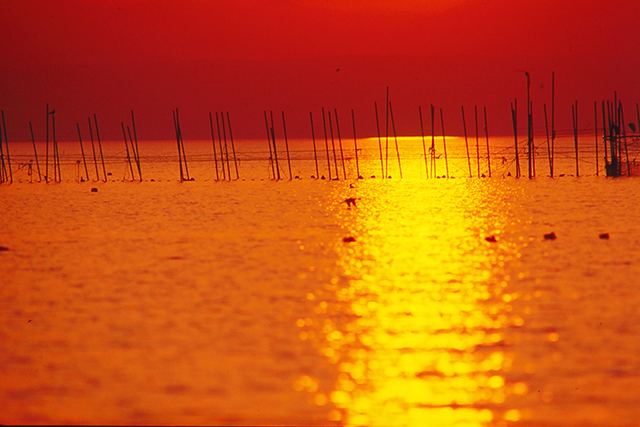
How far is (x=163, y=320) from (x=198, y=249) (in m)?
A: 6.39

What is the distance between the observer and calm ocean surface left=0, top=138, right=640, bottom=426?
623 cm

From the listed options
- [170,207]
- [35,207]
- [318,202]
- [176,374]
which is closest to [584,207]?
[318,202]

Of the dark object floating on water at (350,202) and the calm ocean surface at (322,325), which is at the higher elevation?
the calm ocean surface at (322,325)

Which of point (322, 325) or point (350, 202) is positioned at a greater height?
point (322, 325)

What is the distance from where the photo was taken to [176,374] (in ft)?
23.0

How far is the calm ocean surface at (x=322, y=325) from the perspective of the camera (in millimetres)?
6227

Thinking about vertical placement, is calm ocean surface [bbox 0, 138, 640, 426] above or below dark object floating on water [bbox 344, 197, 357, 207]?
above

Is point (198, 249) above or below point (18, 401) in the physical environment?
below

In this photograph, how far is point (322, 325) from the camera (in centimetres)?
892

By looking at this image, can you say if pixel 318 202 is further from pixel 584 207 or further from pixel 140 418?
pixel 140 418

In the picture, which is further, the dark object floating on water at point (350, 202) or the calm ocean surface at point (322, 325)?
the dark object floating on water at point (350, 202)

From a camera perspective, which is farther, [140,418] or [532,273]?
[532,273]

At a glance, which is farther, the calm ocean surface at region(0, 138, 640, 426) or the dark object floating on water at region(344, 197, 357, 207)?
the dark object floating on water at region(344, 197, 357, 207)

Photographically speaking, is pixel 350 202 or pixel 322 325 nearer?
pixel 322 325
